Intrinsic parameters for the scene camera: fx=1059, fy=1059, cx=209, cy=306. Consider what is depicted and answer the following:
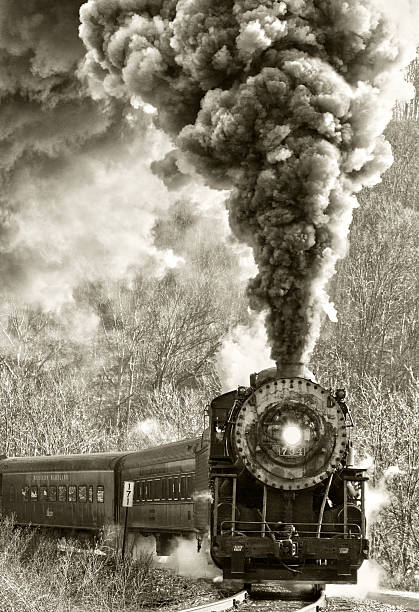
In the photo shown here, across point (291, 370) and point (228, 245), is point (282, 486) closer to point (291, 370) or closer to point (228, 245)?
point (291, 370)

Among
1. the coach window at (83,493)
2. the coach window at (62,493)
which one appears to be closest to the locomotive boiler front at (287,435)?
the coach window at (83,493)

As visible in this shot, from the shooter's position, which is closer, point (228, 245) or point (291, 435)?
point (291, 435)

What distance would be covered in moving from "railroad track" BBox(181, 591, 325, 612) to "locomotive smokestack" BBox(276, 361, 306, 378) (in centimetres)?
288

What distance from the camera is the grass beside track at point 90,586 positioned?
12.6 metres

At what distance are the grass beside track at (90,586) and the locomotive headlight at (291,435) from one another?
8.05 ft

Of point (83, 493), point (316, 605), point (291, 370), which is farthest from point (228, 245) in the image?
point (316, 605)

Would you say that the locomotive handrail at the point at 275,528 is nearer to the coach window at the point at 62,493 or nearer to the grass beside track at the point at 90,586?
the grass beside track at the point at 90,586

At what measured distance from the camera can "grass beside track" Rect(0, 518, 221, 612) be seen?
12570 millimetres

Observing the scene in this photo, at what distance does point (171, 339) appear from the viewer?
150ft

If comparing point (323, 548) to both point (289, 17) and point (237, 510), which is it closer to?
point (237, 510)

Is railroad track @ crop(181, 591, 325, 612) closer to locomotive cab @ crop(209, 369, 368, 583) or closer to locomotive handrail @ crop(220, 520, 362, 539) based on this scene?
locomotive cab @ crop(209, 369, 368, 583)

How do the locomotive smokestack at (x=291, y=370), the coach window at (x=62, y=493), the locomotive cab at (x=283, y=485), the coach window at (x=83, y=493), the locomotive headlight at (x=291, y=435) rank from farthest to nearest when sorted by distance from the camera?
the coach window at (x=62, y=493) → the coach window at (x=83, y=493) → the locomotive smokestack at (x=291, y=370) → the locomotive headlight at (x=291, y=435) → the locomotive cab at (x=283, y=485)

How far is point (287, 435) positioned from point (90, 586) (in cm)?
372

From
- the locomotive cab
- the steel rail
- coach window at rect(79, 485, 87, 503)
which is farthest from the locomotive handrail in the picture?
coach window at rect(79, 485, 87, 503)
